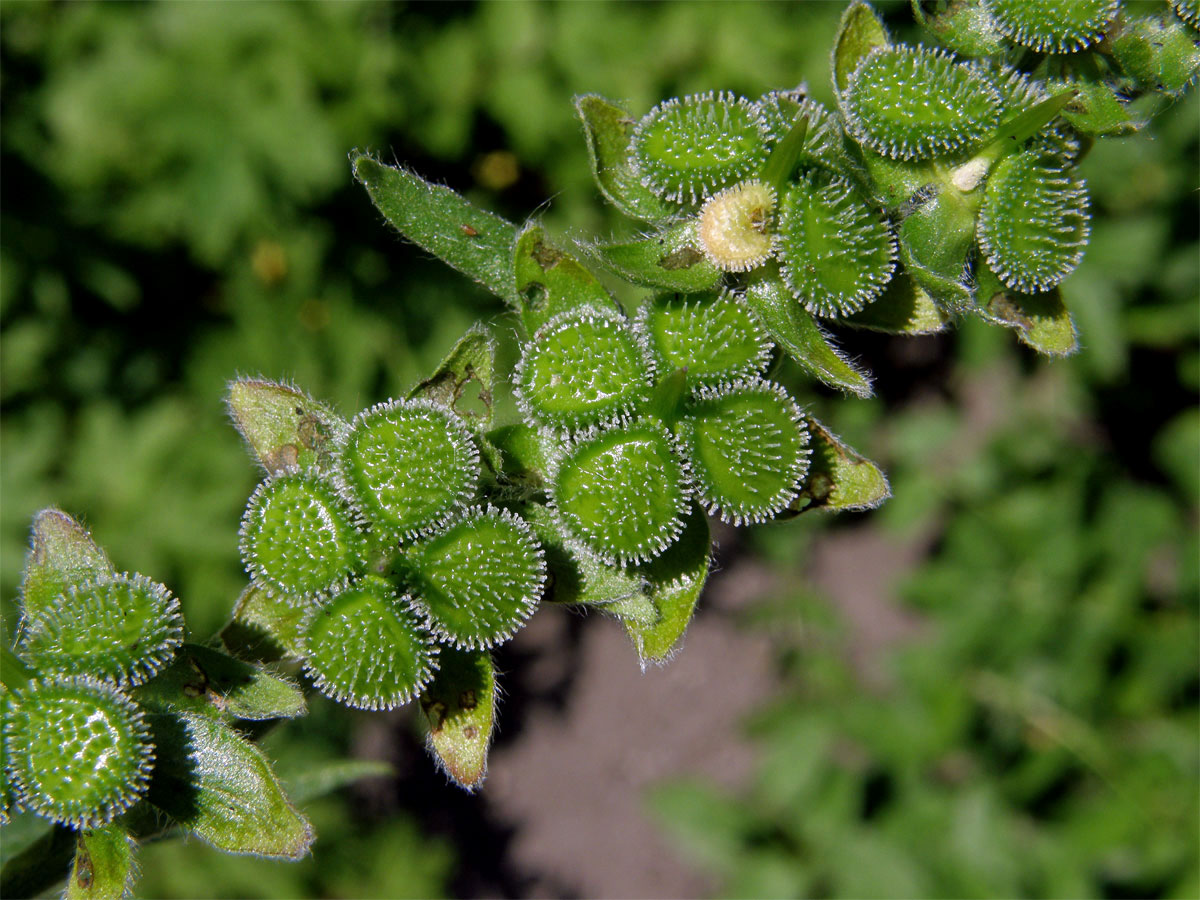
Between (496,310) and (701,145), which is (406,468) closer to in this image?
(701,145)

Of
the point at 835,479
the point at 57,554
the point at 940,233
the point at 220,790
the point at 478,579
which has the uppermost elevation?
the point at 940,233

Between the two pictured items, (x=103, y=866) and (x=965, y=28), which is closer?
(x=103, y=866)

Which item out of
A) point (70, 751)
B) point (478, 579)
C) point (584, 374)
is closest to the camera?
point (70, 751)

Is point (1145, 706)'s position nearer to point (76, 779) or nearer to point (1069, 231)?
point (1069, 231)

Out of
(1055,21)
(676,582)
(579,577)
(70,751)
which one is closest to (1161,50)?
(1055,21)

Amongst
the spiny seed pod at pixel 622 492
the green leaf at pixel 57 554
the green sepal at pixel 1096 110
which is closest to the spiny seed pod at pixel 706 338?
the spiny seed pod at pixel 622 492

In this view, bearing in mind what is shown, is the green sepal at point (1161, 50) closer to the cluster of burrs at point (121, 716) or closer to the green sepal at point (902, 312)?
the green sepal at point (902, 312)
